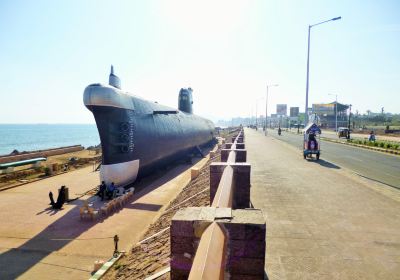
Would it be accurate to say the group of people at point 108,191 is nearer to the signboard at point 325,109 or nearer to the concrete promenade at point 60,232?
the concrete promenade at point 60,232

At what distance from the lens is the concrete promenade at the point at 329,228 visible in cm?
652

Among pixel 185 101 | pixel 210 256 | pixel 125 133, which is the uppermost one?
pixel 185 101

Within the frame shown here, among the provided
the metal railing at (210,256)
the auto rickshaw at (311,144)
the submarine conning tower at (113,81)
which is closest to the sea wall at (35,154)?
the submarine conning tower at (113,81)

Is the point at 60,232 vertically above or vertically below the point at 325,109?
below

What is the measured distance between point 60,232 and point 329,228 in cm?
1217

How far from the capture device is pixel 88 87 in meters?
19.9

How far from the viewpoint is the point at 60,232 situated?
13.9 metres

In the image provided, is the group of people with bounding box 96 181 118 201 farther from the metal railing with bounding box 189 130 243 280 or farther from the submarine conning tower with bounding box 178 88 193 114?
the submarine conning tower with bounding box 178 88 193 114

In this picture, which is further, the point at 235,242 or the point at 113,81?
the point at 113,81

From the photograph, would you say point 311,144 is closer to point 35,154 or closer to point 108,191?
point 108,191

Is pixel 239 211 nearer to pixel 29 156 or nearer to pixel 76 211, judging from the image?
pixel 76 211

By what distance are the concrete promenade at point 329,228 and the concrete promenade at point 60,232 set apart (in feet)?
22.1

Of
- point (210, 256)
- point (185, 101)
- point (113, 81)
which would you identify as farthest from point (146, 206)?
point (185, 101)

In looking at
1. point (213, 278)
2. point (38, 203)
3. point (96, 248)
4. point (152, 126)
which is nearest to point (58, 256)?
point (96, 248)
